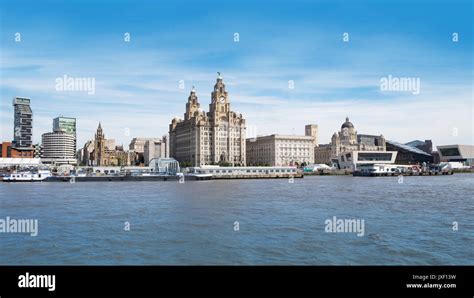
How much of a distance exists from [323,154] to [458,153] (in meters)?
49.0

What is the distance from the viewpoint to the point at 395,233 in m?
19.0

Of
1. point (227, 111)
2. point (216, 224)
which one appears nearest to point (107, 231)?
point (216, 224)

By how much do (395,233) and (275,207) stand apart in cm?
1195

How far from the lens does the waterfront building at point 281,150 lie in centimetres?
15162

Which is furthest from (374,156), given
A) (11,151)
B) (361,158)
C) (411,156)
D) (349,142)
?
(11,151)

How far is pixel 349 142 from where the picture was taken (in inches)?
6772

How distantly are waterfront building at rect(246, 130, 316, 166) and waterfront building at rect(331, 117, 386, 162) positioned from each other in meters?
11.3

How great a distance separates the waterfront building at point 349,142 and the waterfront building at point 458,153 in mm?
23534

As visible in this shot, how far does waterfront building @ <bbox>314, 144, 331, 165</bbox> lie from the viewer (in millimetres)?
177500

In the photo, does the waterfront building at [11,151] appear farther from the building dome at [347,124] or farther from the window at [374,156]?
the window at [374,156]

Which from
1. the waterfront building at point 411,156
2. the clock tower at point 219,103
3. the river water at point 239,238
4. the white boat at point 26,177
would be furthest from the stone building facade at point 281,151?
the river water at point 239,238

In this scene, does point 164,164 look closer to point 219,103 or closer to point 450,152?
point 219,103
